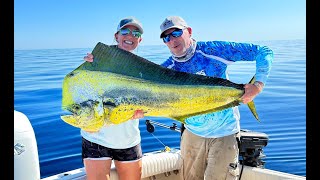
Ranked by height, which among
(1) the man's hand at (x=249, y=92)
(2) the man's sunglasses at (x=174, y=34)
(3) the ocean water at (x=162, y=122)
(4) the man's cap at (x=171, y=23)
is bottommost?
(3) the ocean water at (x=162, y=122)

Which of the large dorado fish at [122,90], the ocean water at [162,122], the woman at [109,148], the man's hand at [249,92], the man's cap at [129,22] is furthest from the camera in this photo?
the ocean water at [162,122]

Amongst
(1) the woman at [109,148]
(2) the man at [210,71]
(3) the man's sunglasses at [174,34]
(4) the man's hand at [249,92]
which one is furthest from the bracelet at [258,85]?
(1) the woman at [109,148]

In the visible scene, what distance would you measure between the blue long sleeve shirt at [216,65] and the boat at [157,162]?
27.1 inches

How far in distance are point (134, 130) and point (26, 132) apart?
0.95 meters

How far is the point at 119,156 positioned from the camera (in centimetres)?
307

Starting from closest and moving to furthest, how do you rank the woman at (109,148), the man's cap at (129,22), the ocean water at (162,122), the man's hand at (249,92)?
the man's hand at (249,92) → the man's cap at (129,22) → the woman at (109,148) → the ocean water at (162,122)

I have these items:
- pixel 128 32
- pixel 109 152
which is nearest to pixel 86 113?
pixel 128 32

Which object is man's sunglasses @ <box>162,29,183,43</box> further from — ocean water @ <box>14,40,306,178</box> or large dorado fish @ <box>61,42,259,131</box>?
ocean water @ <box>14,40,306,178</box>

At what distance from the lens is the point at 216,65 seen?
294cm

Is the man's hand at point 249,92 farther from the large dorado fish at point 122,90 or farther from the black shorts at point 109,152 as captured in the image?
the black shorts at point 109,152

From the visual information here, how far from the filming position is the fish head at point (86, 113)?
2.07m

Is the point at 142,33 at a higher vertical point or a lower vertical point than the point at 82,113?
higher

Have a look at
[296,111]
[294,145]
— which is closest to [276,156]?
[294,145]
